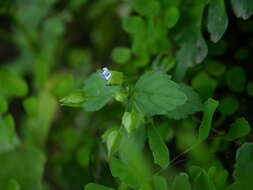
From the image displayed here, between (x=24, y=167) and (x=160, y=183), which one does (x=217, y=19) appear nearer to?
(x=160, y=183)

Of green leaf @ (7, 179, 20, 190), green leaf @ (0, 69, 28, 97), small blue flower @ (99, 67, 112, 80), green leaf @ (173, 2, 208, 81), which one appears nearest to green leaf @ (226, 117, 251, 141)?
green leaf @ (173, 2, 208, 81)

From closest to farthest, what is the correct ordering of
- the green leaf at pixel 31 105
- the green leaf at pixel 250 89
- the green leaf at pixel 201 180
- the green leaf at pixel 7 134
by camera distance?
the green leaf at pixel 201 180 → the green leaf at pixel 250 89 → the green leaf at pixel 7 134 → the green leaf at pixel 31 105

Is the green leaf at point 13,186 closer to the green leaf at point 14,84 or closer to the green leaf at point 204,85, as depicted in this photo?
the green leaf at point 14,84

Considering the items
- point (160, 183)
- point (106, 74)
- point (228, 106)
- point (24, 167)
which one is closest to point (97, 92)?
point (106, 74)

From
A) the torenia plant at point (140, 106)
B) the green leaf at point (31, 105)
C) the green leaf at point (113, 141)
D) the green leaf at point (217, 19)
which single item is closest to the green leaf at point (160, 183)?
the torenia plant at point (140, 106)

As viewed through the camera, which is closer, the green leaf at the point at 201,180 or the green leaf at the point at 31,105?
the green leaf at the point at 201,180
